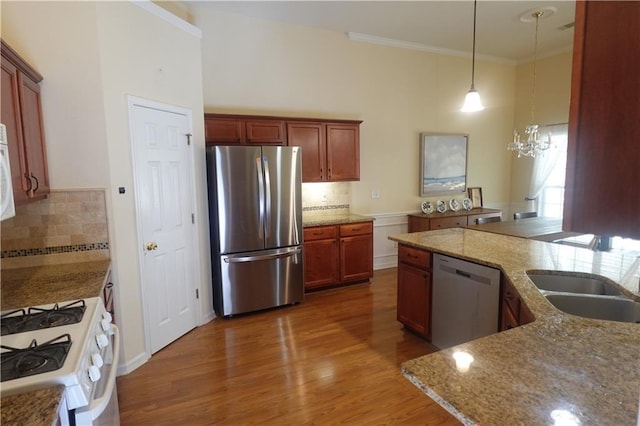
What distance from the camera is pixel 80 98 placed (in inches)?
93.2

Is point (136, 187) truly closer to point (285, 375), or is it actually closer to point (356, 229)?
point (285, 375)

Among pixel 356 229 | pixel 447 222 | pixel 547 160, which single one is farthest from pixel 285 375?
pixel 547 160

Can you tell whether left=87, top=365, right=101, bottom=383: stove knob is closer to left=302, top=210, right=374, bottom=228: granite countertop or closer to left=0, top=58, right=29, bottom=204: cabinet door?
left=0, top=58, right=29, bottom=204: cabinet door

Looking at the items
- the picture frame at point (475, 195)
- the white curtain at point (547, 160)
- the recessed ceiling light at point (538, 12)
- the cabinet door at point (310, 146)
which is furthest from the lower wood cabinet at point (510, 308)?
the white curtain at point (547, 160)

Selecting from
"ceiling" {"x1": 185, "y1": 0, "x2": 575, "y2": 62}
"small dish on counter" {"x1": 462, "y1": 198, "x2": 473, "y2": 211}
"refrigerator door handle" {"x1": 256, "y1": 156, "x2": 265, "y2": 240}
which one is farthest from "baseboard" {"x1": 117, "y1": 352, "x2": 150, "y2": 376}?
"small dish on counter" {"x1": 462, "y1": 198, "x2": 473, "y2": 211}

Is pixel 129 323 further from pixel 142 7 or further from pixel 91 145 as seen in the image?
pixel 142 7

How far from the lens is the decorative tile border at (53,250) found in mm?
2307

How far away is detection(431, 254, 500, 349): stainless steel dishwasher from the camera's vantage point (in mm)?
2291

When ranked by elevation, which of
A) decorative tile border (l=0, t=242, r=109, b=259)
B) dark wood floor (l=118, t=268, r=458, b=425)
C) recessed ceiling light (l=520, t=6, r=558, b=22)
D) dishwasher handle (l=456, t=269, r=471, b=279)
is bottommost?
dark wood floor (l=118, t=268, r=458, b=425)

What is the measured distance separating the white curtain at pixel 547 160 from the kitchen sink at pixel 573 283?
399 centimetres

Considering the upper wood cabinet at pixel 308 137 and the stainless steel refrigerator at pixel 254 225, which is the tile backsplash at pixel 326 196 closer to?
the upper wood cabinet at pixel 308 137

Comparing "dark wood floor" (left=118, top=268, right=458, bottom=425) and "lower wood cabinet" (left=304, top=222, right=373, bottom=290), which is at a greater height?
"lower wood cabinet" (left=304, top=222, right=373, bottom=290)

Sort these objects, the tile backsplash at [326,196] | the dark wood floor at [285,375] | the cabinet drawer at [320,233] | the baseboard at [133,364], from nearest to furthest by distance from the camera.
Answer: the dark wood floor at [285,375] → the baseboard at [133,364] → the cabinet drawer at [320,233] → the tile backsplash at [326,196]

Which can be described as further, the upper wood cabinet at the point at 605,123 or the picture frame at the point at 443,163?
the picture frame at the point at 443,163
